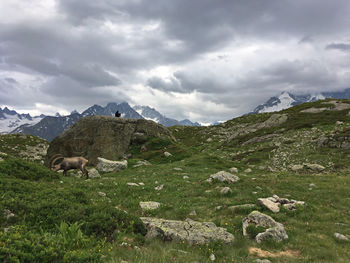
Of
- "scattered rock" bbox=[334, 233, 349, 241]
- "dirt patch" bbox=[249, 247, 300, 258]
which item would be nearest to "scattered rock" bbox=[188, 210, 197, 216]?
"dirt patch" bbox=[249, 247, 300, 258]

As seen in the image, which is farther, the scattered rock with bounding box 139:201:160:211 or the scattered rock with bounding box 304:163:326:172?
the scattered rock with bounding box 304:163:326:172

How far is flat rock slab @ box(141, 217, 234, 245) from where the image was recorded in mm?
8078

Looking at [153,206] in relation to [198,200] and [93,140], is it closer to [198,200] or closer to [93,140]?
[198,200]

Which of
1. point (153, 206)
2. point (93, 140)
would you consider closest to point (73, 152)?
point (93, 140)

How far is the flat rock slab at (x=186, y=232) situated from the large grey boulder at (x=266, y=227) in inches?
46.4

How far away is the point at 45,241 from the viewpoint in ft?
18.7

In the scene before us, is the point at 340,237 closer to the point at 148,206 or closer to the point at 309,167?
the point at 148,206

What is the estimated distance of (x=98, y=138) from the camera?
123ft

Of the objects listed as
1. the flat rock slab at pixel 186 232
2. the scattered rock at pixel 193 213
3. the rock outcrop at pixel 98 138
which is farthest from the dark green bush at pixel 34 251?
the rock outcrop at pixel 98 138

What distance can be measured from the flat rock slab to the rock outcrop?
1159 inches

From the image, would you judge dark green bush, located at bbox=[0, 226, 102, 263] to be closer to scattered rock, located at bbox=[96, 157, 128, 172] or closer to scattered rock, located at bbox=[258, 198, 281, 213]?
scattered rock, located at bbox=[258, 198, 281, 213]

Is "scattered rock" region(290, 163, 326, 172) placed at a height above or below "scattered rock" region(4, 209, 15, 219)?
below

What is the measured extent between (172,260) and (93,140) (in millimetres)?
34831

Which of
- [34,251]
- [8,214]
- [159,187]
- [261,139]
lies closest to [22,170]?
[8,214]
